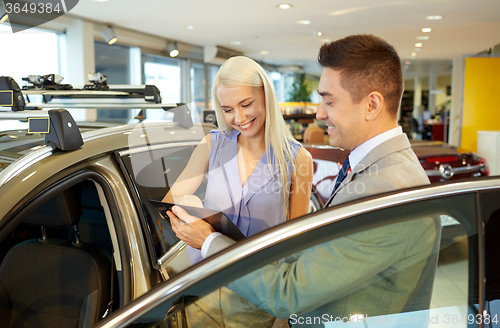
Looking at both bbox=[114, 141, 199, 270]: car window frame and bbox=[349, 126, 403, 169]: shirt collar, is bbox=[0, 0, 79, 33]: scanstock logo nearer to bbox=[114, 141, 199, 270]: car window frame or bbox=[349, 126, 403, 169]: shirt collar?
bbox=[114, 141, 199, 270]: car window frame

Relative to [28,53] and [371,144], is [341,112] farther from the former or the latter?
[28,53]

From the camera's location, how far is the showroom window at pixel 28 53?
5.39 m

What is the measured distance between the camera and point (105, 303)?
1.37 metres

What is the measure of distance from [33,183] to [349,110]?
2.68ft

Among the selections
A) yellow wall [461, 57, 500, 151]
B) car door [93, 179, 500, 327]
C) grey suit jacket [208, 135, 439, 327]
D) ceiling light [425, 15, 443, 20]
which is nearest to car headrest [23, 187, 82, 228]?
car door [93, 179, 500, 327]

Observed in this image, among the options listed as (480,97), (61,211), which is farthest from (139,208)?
(480,97)

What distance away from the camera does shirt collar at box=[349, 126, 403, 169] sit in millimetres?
868

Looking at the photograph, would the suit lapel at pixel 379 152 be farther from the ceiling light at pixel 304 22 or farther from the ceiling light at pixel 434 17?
the ceiling light at pixel 434 17

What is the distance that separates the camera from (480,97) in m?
9.71

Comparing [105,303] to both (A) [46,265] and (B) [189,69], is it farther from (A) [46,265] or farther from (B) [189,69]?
(B) [189,69]

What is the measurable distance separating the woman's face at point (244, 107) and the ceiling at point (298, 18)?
4.35 metres

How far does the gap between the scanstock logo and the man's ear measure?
5289 mm

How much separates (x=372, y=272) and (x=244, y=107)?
86 cm

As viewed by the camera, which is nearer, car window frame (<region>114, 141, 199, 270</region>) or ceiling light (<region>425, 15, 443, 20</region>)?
car window frame (<region>114, 141, 199, 270</region>)
